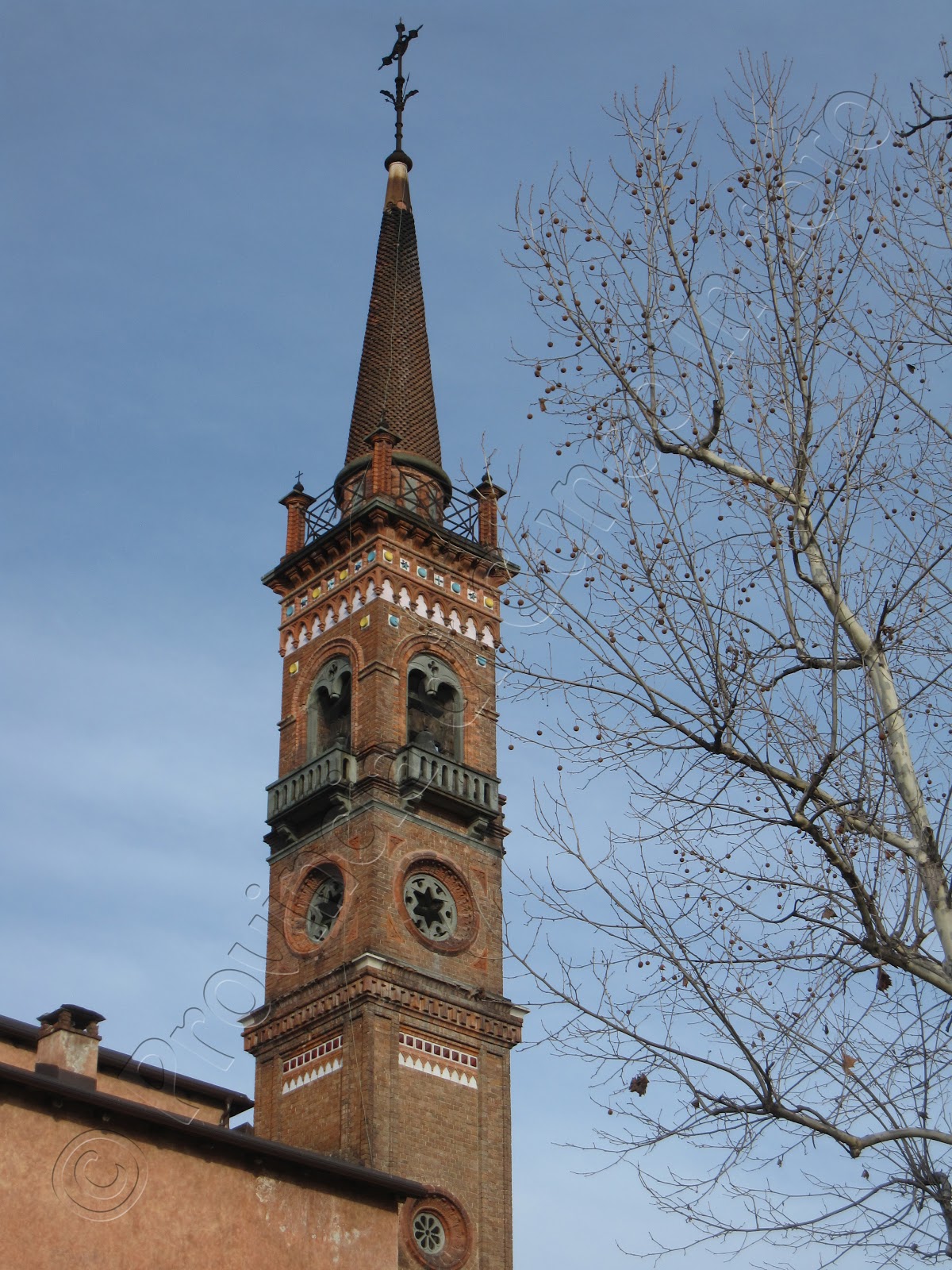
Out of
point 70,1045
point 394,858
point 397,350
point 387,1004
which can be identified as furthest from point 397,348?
point 70,1045

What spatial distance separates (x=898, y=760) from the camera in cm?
1209

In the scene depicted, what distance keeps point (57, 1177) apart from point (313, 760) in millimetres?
15617

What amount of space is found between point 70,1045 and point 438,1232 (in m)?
10.8

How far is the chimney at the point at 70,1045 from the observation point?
24750 millimetres

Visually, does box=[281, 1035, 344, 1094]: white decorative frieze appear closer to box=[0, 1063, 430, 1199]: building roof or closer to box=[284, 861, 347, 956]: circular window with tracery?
box=[284, 861, 347, 956]: circular window with tracery

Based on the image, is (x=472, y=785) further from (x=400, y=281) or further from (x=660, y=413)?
(x=660, y=413)

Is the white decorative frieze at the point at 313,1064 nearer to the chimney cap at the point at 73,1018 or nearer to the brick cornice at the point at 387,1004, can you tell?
the brick cornice at the point at 387,1004

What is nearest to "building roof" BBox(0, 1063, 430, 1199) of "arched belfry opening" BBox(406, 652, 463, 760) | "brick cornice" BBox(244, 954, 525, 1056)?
"brick cornice" BBox(244, 954, 525, 1056)

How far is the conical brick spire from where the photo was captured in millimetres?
44281

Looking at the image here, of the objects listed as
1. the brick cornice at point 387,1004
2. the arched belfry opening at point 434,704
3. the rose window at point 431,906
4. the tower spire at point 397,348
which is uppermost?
the tower spire at point 397,348

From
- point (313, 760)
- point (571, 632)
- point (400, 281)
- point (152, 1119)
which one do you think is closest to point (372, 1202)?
point (152, 1119)

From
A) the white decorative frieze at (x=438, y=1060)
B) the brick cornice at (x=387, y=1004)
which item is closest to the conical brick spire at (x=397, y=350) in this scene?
the brick cornice at (x=387, y=1004)

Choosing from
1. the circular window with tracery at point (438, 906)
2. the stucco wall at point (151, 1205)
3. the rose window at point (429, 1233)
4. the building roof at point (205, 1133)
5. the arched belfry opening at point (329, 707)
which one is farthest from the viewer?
the arched belfry opening at point (329, 707)

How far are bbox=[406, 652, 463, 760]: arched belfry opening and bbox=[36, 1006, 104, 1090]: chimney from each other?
46.3 feet
